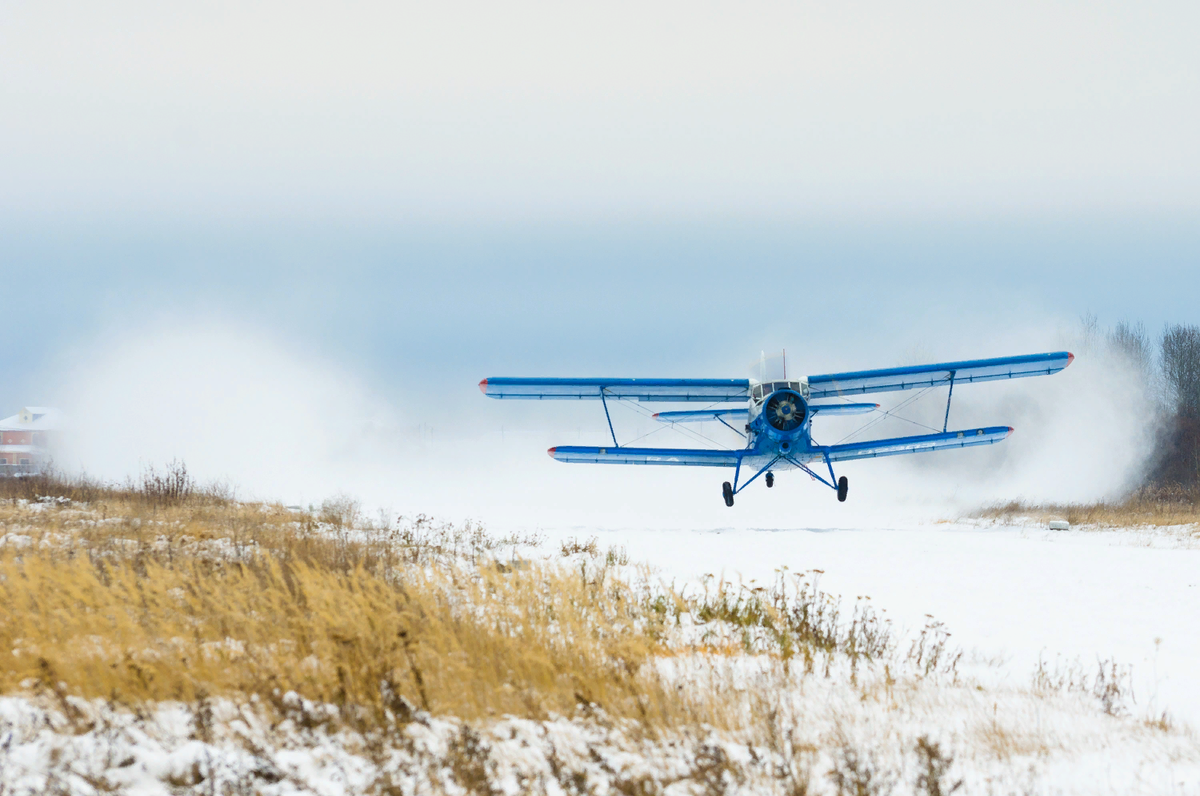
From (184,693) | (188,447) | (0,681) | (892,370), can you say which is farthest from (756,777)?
(188,447)

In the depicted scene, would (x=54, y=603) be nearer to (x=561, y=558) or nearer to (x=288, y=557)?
(x=288, y=557)

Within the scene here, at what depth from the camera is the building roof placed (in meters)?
90.8

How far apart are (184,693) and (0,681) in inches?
48.3

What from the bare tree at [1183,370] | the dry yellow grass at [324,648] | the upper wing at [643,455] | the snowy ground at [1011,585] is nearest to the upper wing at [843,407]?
the upper wing at [643,455]

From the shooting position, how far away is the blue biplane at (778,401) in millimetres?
21984

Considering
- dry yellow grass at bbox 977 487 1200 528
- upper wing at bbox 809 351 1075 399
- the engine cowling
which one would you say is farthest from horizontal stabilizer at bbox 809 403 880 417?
dry yellow grass at bbox 977 487 1200 528

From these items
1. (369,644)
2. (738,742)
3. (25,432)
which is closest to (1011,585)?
(738,742)

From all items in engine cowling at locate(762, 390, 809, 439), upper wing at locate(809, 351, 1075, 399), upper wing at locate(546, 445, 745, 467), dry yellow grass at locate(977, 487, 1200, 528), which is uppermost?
upper wing at locate(809, 351, 1075, 399)

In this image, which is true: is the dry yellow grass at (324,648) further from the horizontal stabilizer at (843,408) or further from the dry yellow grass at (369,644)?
the horizontal stabilizer at (843,408)

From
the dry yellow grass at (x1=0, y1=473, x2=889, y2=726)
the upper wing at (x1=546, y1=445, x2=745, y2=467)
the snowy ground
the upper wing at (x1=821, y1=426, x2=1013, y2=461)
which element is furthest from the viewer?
the upper wing at (x1=546, y1=445, x2=745, y2=467)

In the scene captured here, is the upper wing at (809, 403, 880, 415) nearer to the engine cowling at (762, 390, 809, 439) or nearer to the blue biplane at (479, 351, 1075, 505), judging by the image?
the blue biplane at (479, 351, 1075, 505)

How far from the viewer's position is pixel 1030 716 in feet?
18.4

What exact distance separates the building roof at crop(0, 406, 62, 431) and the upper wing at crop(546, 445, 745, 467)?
88.0 meters

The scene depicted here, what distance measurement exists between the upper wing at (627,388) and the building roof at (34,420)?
87.6 meters
